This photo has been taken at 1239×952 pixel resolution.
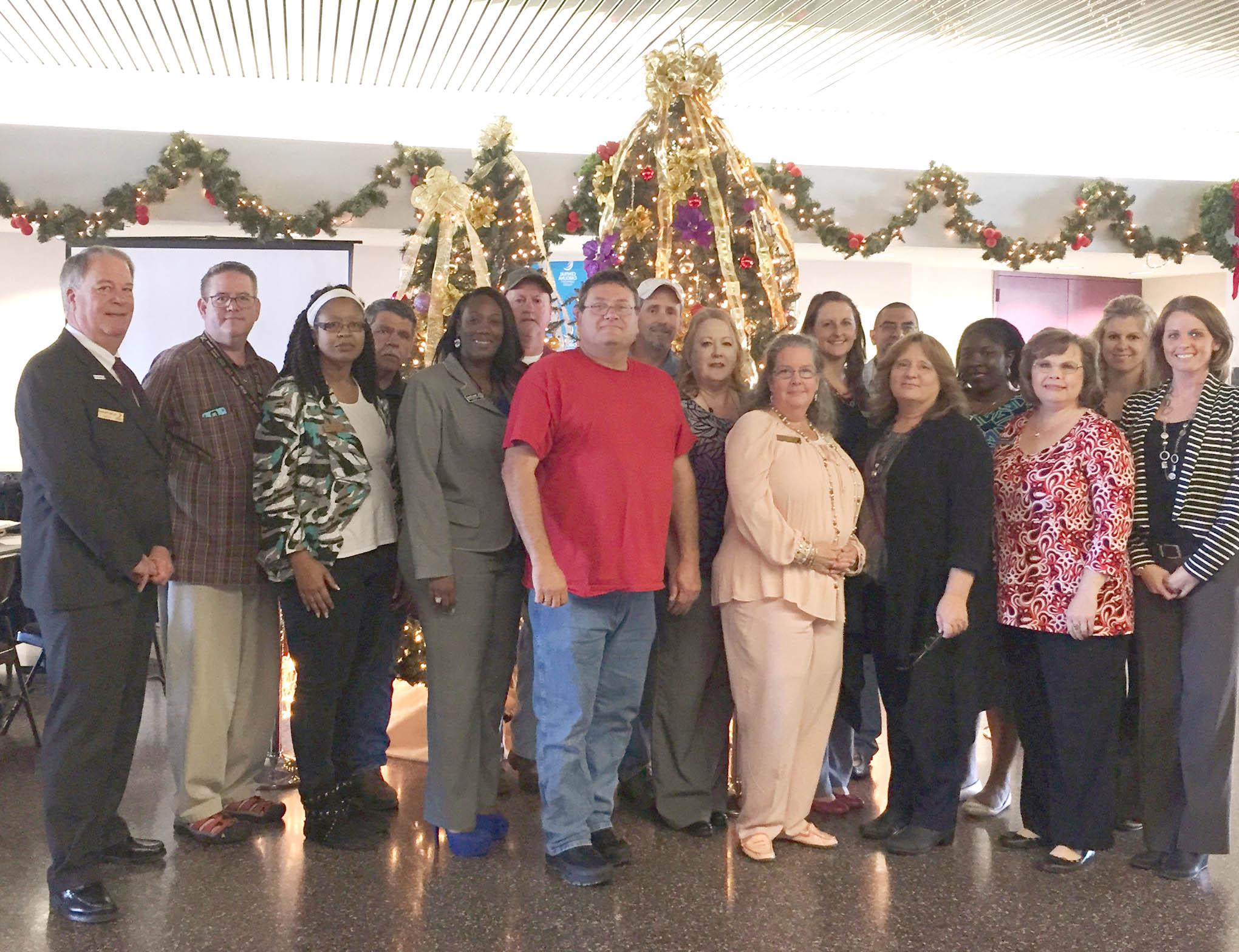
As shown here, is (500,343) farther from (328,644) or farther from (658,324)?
(328,644)

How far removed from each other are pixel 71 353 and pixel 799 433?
197cm

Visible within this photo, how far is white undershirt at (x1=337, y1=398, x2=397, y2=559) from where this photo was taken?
3107mm

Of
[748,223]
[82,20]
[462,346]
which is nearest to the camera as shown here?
[462,346]

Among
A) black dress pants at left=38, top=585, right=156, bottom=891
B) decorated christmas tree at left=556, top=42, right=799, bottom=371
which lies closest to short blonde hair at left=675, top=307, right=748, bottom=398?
decorated christmas tree at left=556, top=42, right=799, bottom=371

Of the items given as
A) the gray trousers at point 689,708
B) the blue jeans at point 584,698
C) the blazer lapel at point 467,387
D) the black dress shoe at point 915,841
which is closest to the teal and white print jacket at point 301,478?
the blazer lapel at point 467,387

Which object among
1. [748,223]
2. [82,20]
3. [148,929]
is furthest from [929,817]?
[82,20]

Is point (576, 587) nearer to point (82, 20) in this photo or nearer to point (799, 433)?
point (799, 433)

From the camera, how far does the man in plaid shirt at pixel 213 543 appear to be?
123 inches

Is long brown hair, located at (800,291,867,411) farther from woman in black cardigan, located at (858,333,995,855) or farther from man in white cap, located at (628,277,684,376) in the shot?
woman in black cardigan, located at (858,333,995,855)

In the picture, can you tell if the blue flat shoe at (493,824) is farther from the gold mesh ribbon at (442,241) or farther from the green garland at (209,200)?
the green garland at (209,200)

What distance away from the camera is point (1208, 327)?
10.3ft

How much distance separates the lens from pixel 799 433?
3.19 m

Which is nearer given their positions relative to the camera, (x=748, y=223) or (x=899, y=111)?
(x=748, y=223)

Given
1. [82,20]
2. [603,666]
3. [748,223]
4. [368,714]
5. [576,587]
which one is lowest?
[368,714]
